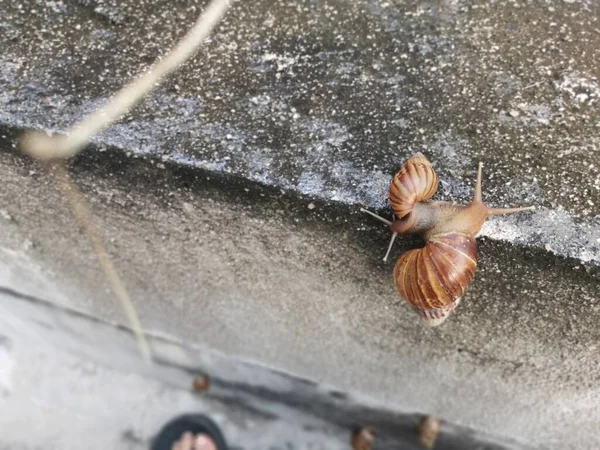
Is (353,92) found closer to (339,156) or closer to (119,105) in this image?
(339,156)

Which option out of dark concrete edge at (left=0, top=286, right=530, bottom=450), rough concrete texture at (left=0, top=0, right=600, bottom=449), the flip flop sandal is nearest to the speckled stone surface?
rough concrete texture at (left=0, top=0, right=600, bottom=449)

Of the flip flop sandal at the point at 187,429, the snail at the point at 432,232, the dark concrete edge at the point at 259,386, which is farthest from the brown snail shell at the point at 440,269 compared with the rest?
the flip flop sandal at the point at 187,429

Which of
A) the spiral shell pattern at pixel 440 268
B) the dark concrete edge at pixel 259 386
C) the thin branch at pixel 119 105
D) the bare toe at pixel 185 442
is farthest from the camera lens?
the bare toe at pixel 185 442

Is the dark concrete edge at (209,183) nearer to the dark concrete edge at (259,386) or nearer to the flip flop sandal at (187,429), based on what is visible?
the dark concrete edge at (259,386)

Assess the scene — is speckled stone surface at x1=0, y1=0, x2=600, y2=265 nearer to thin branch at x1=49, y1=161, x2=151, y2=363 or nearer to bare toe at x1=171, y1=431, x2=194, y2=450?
thin branch at x1=49, y1=161, x2=151, y2=363

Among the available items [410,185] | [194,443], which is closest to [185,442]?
[194,443]

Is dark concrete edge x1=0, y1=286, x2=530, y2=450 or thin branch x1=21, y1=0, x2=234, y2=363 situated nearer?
thin branch x1=21, y1=0, x2=234, y2=363
